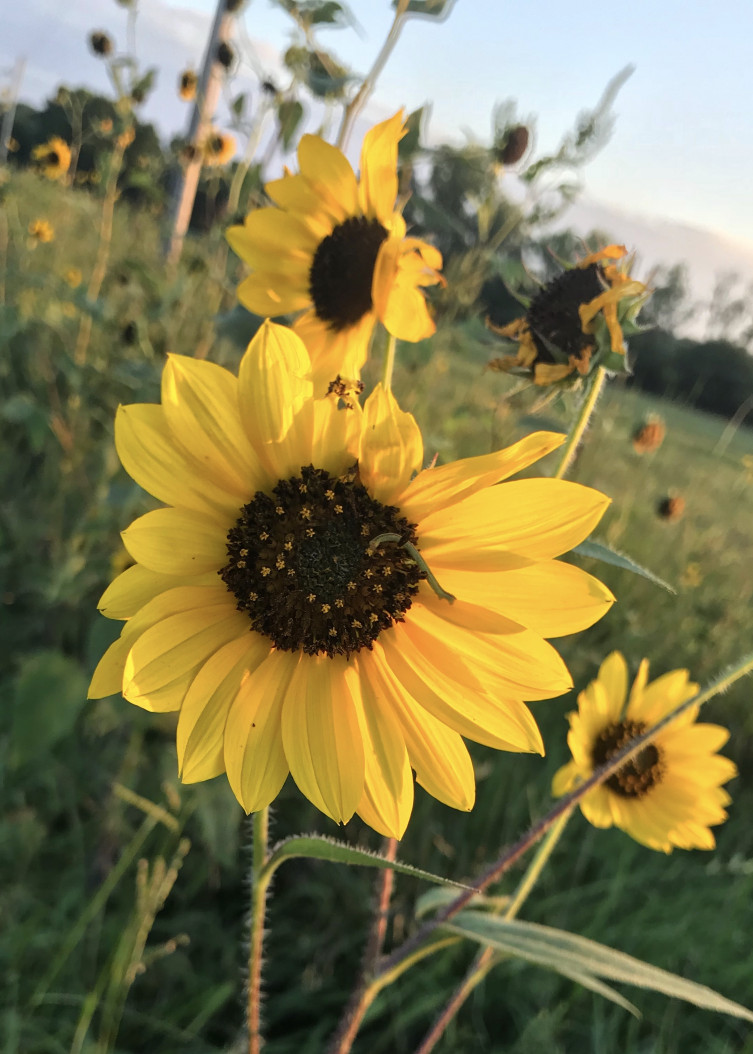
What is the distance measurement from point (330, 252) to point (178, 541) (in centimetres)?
64

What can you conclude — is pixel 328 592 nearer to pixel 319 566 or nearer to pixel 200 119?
pixel 319 566

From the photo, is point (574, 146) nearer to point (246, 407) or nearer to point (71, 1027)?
point (246, 407)

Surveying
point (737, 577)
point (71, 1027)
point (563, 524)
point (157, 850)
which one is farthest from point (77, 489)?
point (737, 577)

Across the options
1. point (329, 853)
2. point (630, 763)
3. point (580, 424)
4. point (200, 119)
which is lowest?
point (630, 763)

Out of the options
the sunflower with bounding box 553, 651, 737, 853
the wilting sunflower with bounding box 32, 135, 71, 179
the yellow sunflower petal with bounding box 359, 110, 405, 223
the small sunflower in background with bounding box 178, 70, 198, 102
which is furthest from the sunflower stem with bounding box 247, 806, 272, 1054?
the wilting sunflower with bounding box 32, 135, 71, 179

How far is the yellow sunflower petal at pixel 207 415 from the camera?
0.60 metres

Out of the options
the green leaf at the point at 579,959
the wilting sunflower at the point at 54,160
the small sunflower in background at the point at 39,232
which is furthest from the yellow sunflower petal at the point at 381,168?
the wilting sunflower at the point at 54,160

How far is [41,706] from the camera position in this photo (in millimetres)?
1271

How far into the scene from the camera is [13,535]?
199 cm

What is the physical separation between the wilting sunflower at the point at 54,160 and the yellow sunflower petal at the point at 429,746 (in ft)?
14.4

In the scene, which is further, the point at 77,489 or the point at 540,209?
the point at 77,489

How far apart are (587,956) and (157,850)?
107cm

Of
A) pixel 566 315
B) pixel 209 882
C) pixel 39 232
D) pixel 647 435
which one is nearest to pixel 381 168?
pixel 566 315

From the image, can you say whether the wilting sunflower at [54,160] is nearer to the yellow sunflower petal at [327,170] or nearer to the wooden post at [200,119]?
the wooden post at [200,119]
